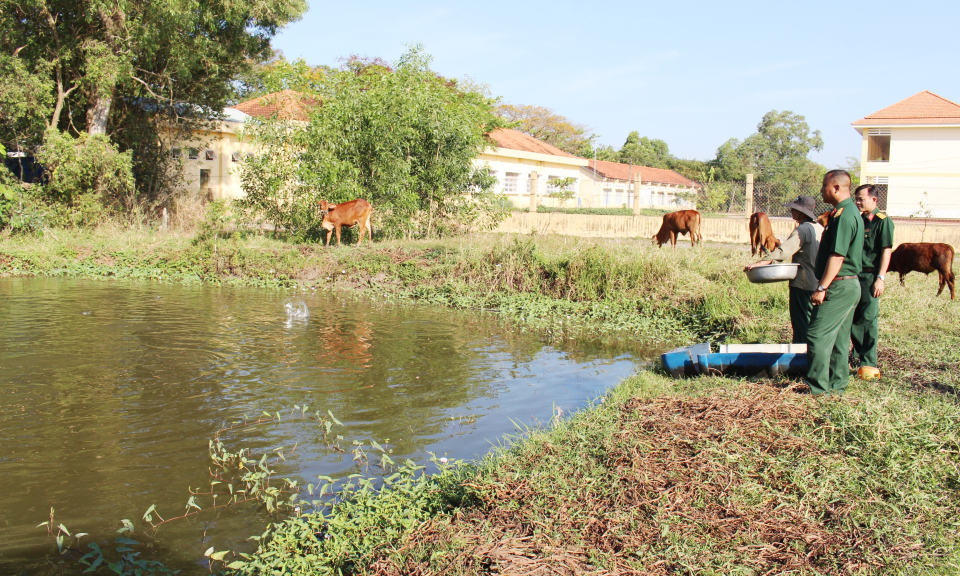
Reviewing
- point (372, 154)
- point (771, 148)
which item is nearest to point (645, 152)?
point (771, 148)

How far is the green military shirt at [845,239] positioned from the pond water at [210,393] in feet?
8.30

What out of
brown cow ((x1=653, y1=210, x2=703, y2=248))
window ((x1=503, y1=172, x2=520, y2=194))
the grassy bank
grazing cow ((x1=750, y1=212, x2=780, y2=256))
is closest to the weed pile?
the grassy bank

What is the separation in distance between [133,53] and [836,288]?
17.3m

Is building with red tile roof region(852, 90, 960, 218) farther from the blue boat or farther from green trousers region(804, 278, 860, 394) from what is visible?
green trousers region(804, 278, 860, 394)

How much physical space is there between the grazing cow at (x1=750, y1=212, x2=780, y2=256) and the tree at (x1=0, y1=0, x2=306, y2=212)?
42.4 feet

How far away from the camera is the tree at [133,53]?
16188 millimetres

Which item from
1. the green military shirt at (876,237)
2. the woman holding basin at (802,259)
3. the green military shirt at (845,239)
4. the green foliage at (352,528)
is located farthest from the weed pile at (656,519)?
the green military shirt at (876,237)

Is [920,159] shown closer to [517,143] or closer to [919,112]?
[919,112]

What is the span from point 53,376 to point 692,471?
6457 millimetres

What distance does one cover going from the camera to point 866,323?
6.48 m

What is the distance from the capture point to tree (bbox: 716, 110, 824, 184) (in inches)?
2024

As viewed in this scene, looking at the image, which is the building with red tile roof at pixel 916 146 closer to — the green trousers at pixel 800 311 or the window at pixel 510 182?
the window at pixel 510 182

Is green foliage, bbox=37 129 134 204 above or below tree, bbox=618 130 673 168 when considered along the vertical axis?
below

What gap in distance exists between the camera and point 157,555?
3.93 m
